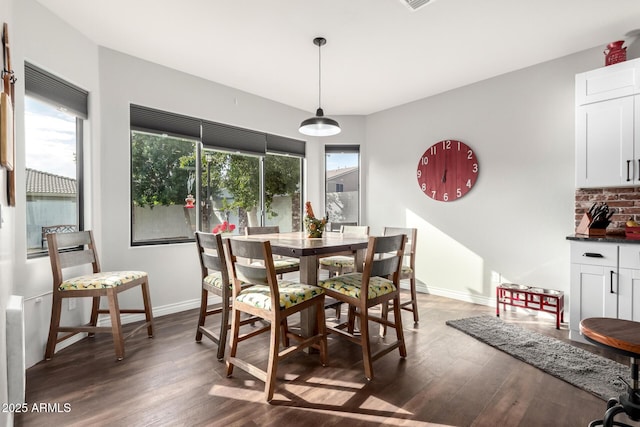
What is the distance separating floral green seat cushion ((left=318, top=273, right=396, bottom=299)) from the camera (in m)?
2.30

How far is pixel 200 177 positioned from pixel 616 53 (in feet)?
14.0

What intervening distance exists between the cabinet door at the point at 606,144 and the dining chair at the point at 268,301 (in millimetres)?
2706

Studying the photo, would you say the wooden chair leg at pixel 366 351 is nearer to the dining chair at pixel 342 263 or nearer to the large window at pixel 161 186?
the dining chair at pixel 342 263

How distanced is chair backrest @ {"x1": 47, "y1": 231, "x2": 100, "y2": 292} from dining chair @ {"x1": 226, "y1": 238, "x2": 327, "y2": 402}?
4.47 ft

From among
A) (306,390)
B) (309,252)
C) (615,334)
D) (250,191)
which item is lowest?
(306,390)

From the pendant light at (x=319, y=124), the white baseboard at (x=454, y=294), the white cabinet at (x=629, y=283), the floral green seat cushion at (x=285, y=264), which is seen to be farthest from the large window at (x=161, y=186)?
the white cabinet at (x=629, y=283)

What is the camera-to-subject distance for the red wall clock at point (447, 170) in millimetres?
4125

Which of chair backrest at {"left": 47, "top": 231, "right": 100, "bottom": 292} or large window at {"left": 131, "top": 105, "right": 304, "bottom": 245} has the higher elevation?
large window at {"left": 131, "top": 105, "right": 304, "bottom": 245}

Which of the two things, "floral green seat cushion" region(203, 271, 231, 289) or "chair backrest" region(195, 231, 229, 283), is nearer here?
"chair backrest" region(195, 231, 229, 283)

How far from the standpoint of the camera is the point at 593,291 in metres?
2.75

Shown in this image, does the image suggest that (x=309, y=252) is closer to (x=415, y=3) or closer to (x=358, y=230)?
(x=358, y=230)

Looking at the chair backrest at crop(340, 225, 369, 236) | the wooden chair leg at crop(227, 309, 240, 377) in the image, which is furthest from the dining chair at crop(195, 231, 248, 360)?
the chair backrest at crop(340, 225, 369, 236)

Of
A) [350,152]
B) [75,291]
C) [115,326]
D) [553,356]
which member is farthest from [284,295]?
[350,152]

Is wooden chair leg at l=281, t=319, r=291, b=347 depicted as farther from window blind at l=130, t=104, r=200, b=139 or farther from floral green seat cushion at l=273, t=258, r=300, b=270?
window blind at l=130, t=104, r=200, b=139
